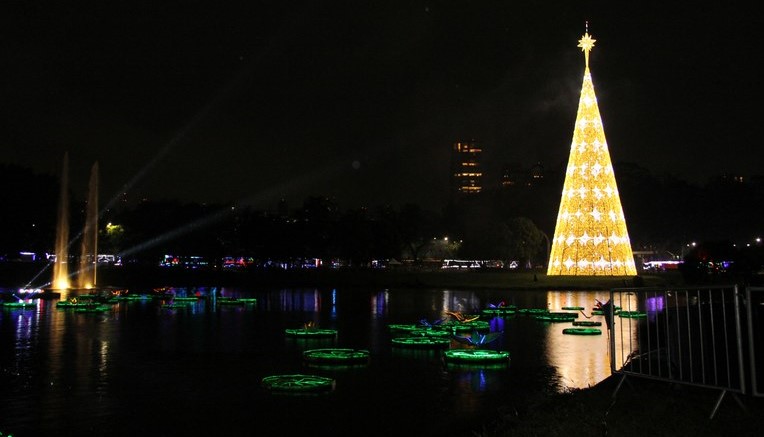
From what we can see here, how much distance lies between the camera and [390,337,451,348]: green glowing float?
2211 cm

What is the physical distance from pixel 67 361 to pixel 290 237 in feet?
241

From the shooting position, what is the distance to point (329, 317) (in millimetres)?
33031

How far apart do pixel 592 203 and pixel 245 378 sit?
139 feet

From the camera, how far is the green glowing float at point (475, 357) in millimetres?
18406

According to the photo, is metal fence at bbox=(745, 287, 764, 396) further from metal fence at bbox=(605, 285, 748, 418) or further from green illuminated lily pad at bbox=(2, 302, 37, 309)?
green illuminated lily pad at bbox=(2, 302, 37, 309)

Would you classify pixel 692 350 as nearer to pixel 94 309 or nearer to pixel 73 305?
pixel 94 309

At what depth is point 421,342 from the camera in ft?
72.9

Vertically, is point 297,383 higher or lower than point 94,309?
lower

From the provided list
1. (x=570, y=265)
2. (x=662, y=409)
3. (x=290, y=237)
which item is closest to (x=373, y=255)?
(x=290, y=237)

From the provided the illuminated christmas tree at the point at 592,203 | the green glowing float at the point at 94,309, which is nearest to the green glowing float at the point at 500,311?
the green glowing float at the point at 94,309

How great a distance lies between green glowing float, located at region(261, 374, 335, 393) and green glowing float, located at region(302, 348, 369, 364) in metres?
2.47

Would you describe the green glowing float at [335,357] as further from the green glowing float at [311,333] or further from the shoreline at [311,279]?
the shoreline at [311,279]

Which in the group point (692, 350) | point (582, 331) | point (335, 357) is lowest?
point (582, 331)

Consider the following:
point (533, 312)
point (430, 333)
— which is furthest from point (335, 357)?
point (533, 312)
